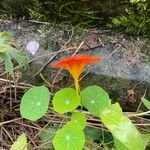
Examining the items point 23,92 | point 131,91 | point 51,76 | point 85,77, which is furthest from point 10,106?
point 131,91

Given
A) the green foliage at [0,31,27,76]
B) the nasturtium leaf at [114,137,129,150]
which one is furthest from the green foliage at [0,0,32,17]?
the nasturtium leaf at [114,137,129,150]

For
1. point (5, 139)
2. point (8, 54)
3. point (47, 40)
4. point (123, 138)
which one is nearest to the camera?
point (123, 138)

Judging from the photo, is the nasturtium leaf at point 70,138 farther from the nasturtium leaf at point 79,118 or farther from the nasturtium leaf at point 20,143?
the nasturtium leaf at point 20,143

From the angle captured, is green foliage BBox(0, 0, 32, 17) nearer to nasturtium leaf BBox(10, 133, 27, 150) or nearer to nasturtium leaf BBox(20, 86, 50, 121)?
nasturtium leaf BBox(20, 86, 50, 121)

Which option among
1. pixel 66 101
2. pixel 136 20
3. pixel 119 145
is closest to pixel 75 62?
pixel 66 101

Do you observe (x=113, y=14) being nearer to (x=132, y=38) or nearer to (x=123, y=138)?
(x=132, y=38)

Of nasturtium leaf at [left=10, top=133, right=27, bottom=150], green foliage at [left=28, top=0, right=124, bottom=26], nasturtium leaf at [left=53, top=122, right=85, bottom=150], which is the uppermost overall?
green foliage at [left=28, top=0, right=124, bottom=26]

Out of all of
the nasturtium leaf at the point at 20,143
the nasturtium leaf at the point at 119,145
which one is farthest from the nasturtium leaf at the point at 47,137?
the nasturtium leaf at the point at 119,145
